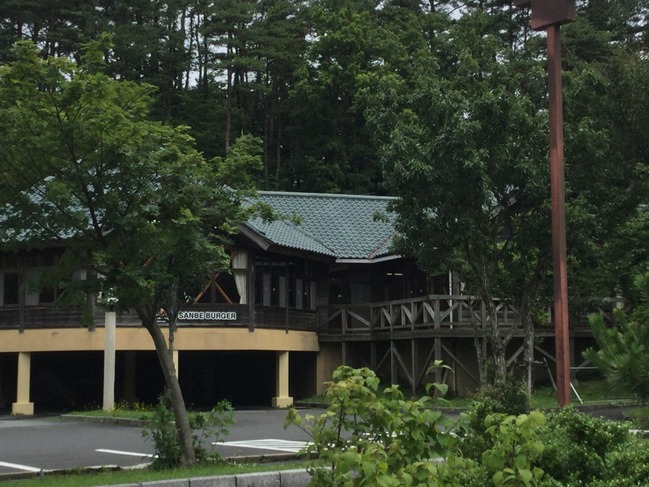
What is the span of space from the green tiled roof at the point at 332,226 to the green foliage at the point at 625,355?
15.2 m

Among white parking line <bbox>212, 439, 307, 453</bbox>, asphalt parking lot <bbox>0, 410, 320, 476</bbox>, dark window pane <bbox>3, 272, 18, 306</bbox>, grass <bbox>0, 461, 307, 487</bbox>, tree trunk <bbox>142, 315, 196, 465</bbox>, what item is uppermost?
dark window pane <bbox>3, 272, 18, 306</bbox>

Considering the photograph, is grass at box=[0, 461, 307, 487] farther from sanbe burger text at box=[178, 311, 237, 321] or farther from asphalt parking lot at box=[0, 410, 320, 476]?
sanbe burger text at box=[178, 311, 237, 321]

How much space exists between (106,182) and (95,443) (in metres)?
6.99

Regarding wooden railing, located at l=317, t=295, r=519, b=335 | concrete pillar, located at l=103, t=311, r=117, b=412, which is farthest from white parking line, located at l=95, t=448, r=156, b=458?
wooden railing, located at l=317, t=295, r=519, b=335

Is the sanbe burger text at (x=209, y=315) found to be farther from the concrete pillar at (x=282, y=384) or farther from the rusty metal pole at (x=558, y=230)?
the rusty metal pole at (x=558, y=230)

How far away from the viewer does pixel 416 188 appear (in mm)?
19688

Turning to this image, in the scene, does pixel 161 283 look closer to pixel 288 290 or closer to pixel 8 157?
pixel 8 157

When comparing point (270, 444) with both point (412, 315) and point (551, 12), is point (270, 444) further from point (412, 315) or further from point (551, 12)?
point (412, 315)

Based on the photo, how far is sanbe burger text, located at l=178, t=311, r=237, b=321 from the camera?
28984mm

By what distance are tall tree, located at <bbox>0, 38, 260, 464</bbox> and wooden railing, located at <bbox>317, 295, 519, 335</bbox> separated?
1328cm

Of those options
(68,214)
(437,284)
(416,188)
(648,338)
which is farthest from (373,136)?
(437,284)

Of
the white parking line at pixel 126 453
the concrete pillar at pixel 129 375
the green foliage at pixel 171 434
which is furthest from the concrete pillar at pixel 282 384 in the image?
the green foliage at pixel 171 434

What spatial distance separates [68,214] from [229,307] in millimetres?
17043

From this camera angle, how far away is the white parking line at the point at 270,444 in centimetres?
1602
